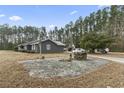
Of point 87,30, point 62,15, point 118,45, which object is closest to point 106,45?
point 118,45

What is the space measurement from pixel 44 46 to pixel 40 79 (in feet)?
2.66

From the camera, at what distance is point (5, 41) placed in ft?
13.1

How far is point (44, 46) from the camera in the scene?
14.1 feet

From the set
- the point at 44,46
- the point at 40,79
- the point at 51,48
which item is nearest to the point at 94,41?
the point at 51,48

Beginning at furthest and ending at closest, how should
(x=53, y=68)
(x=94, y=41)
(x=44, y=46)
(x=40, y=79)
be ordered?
(x=94, y=41)
(x=44, y=46)
(x=53, y=68)
(x=40, y=79)

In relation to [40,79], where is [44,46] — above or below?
above

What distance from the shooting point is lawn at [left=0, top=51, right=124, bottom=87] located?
3.63m

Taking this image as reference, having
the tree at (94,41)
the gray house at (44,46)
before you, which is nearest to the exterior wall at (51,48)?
the gray house at (44,46)

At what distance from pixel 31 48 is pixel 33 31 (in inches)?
12.7

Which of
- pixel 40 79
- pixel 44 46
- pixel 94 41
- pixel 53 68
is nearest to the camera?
pixel 40 79

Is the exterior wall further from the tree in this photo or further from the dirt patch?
the tree

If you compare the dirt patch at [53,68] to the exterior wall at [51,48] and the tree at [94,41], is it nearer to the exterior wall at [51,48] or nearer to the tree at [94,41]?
the exterior wall at [51,48]

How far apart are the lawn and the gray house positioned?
0.14 m

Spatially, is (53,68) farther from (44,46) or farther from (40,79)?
(44,46)
